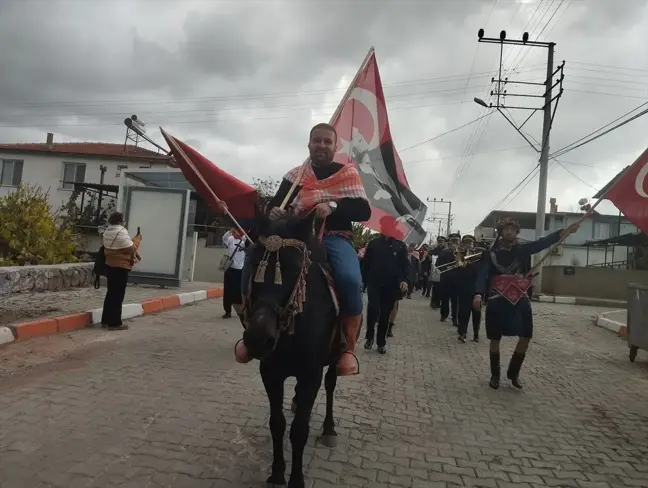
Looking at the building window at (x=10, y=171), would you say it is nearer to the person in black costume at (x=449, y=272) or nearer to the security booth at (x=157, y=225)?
the security booth at (x=157, y=225)

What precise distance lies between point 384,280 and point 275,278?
5.52 m

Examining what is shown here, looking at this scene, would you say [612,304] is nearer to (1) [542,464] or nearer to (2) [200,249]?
(2) [200,249]

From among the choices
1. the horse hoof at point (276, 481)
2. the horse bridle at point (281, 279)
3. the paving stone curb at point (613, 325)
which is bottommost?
the horse hoof at point (276, 481)

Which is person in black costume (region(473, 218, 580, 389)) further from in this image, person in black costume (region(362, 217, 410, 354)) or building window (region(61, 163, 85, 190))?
building window (region(61, 163, 85, 190))

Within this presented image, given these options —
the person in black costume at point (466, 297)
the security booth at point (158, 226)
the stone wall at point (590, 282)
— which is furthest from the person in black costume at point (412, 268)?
the stone wall at point (590, 282)

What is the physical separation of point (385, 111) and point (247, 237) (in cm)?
303

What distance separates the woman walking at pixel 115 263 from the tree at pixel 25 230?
479 cm

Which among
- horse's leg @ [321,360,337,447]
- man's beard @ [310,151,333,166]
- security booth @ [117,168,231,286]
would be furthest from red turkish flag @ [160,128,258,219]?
security booth @ [117,168,231,286]

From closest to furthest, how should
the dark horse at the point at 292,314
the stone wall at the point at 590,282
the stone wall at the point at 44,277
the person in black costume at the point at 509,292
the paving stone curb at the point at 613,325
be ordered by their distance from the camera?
the dark horse at the point at 292,314, the person in black costume at the point at 509,292, the stone wall at the point at 44,277, the paving stone curb at the point at 613,325, the stone wall at the point at 590,282

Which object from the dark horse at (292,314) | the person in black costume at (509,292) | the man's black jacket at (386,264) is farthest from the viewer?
the man's black jacket at (386,264)

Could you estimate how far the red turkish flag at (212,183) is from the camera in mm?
3818

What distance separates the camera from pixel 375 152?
579 cm

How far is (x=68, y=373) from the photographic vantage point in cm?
568

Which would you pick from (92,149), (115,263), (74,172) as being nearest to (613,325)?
(115,263)
